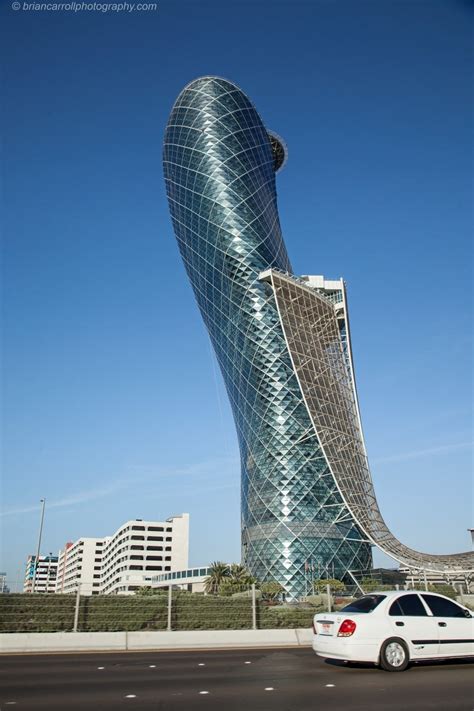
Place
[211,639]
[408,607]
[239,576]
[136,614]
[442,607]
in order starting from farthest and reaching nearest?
[239,576]
[136,614]
[211,639]
[442,607]
[408,607]

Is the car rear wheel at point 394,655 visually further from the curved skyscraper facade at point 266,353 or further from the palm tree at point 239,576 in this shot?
the curved skyscraper facade at point 266,353

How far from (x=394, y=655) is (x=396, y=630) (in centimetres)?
49

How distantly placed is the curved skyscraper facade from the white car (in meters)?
48.5

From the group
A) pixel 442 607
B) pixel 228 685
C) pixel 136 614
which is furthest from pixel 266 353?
pixel 228 685

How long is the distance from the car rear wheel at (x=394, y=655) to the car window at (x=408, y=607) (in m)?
0.50

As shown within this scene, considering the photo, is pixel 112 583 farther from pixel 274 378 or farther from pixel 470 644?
pixel 470 644

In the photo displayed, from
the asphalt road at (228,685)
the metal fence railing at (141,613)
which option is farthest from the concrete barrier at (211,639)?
the asphalt road at (228,685)

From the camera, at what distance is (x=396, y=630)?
1076 cm

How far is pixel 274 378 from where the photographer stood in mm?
64562

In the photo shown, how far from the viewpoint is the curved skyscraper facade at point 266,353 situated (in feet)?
197

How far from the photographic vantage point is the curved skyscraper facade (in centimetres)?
6009

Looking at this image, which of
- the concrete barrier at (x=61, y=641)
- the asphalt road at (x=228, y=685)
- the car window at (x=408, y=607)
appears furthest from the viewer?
the concrete barrier at (x=61, y=641)

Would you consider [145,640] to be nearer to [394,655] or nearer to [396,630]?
[394,655]

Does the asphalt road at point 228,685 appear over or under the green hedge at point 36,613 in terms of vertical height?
under
